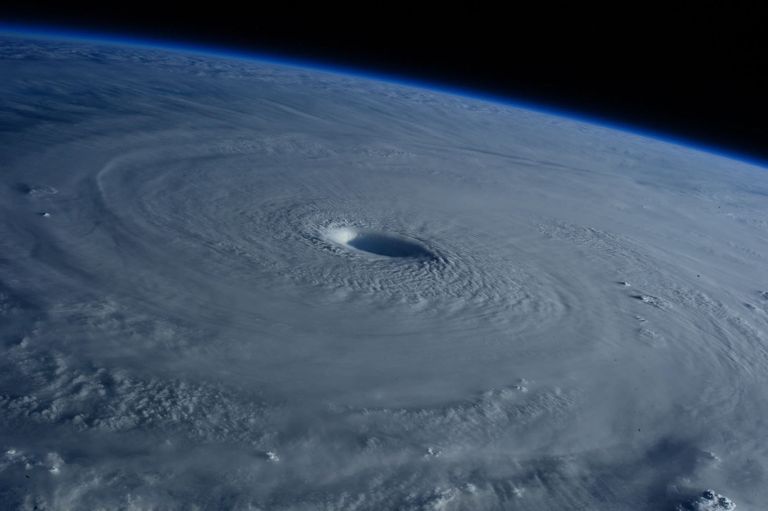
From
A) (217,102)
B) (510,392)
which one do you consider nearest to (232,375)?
(510,392)

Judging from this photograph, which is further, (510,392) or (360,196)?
(360,196)

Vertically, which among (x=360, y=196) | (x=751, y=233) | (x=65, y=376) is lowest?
(x=65, y=376)

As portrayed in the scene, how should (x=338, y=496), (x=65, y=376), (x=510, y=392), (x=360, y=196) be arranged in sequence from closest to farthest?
(x=338, y=496), (x=65, y=376), (x=510, y=392), (x=360, y=196)

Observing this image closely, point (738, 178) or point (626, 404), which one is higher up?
point (738, 178)

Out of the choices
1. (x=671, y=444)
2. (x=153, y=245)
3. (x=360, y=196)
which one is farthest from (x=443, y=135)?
(x=671, y=444)

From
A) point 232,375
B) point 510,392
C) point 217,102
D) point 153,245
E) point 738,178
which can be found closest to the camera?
point 232,375

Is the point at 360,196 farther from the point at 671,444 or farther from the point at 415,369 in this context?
the point at 671,444

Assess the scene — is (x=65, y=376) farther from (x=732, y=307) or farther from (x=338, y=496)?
(x=732, y=307)
